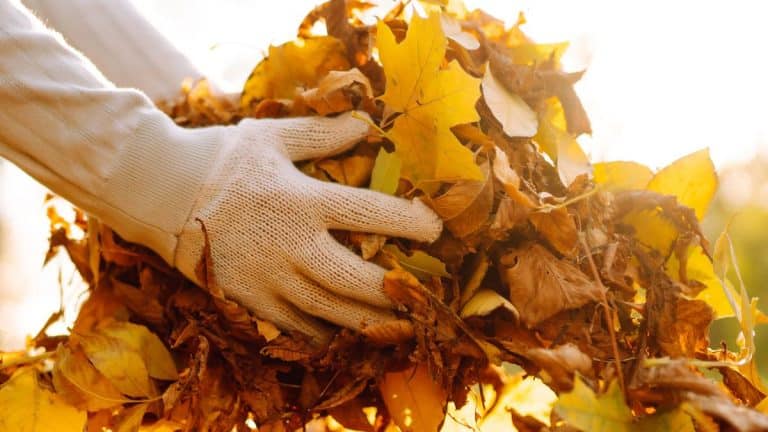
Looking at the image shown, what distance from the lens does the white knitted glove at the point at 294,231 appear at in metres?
0.58

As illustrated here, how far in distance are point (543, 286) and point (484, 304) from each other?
0.05 metres

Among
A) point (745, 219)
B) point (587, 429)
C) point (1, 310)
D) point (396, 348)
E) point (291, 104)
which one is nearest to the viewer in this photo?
point (587, 429)

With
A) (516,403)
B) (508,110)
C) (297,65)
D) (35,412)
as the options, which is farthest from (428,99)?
(35,412)

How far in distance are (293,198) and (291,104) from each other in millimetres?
131

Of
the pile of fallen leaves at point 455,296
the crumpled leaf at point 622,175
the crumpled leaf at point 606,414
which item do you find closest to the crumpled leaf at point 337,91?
the pile of fallen leaves at point 455,296

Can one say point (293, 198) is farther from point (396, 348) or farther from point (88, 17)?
point (88, 17)

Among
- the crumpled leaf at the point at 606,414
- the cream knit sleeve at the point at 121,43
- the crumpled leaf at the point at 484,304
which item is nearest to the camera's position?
the crumpled leaf at the point at 606,414

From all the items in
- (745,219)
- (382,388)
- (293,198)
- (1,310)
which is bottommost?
(745,219)

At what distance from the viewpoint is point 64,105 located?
632 millimetres

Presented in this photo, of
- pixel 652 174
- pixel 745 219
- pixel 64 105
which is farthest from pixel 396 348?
pixel 745 219

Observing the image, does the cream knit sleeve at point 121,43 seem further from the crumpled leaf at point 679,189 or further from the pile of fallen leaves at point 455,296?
the crumpled leaf at point 679,189

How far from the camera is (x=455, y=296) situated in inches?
22.1

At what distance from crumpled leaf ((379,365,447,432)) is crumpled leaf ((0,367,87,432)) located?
0.26 meters

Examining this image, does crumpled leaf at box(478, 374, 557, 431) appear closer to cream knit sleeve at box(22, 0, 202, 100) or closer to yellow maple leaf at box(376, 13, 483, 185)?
yellow maple leaf at box(376, 13, 483, 185)
